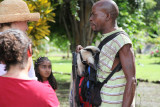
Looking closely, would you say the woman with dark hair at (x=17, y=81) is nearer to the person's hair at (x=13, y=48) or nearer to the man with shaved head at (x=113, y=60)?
the person's hair at (x=13, y=48)

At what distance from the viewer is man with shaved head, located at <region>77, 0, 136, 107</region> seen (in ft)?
7.46

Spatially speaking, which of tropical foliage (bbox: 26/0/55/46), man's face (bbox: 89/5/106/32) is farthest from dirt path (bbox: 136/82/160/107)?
man's face (bbox: 89/5/106/32)

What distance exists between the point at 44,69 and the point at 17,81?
2523 mm

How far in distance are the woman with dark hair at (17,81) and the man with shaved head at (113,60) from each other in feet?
2.61

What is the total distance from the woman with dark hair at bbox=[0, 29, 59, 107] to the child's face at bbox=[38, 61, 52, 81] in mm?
2442

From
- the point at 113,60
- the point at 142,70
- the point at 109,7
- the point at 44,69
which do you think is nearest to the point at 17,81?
the point at 113,60

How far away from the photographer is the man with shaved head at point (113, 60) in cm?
227

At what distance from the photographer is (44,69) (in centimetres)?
419

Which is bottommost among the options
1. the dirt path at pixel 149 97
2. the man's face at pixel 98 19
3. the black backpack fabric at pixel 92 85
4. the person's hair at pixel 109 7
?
the dirt path at pixel 149 97

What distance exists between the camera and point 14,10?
113 inches

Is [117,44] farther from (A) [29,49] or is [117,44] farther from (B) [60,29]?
(B) [60,29]

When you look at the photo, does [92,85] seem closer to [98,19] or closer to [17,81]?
[98,19]

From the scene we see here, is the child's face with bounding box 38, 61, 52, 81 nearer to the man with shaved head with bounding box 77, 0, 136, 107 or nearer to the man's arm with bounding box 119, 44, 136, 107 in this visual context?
the man with shaved head with bounding box 77, 0, 136, 107

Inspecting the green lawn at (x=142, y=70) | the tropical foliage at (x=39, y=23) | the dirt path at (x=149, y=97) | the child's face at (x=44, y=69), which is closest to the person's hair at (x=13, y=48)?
the child's face at (x=44, y=69)
